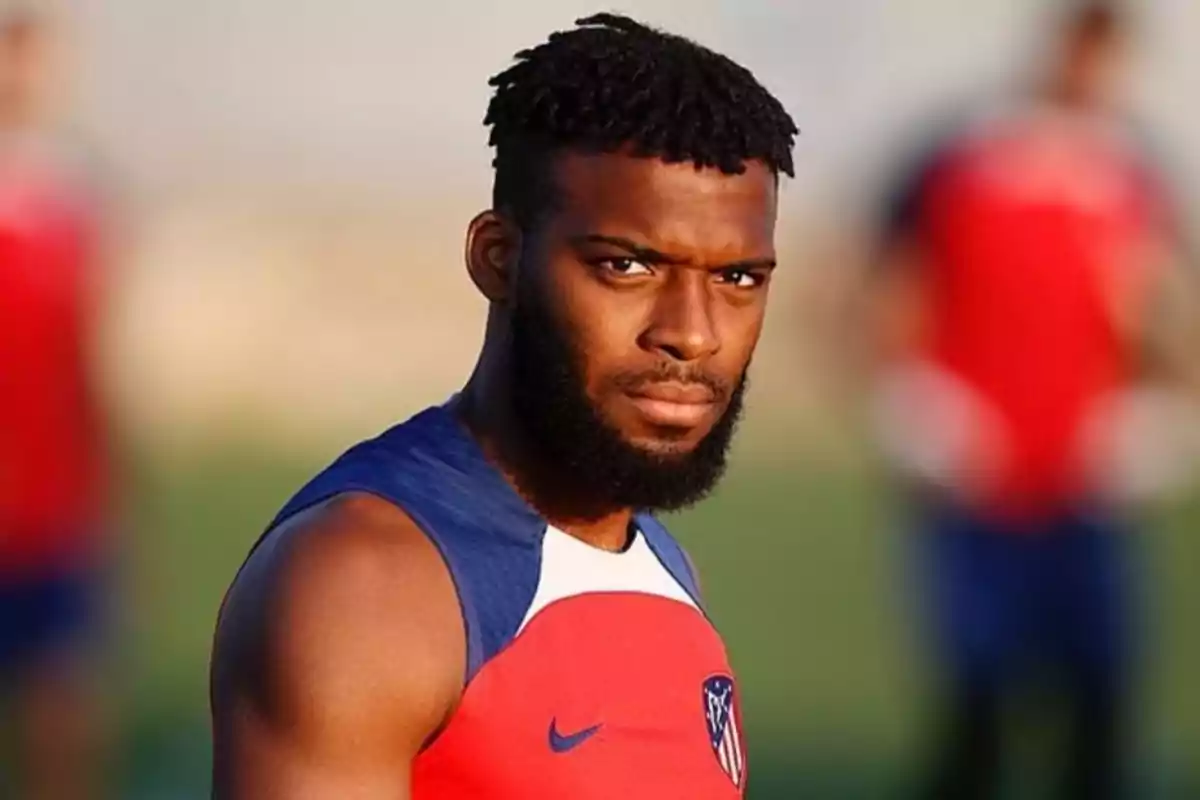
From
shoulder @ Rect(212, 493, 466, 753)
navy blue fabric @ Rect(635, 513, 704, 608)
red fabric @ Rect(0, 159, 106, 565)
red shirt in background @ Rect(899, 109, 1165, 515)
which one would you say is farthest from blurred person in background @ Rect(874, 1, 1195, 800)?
shoulder @ Rect(212, 493, 466, 753)

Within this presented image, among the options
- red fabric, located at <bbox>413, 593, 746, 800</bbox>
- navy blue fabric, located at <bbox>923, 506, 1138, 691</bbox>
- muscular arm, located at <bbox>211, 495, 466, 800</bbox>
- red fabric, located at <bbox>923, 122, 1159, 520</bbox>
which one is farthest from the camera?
red fabric, located at <bbox>923, 122, 1159, 520</bbox>

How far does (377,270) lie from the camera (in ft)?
49.0

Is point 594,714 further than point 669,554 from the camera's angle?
No

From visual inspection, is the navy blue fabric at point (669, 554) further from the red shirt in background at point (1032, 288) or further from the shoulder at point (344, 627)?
the red shirt in background at point (1032, 288)

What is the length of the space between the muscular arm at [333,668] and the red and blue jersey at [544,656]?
55 mm

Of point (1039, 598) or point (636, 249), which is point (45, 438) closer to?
point (1039, 598)

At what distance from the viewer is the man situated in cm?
313

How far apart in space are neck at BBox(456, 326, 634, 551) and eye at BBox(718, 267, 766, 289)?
0.26 metres

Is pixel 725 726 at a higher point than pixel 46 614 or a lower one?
higher

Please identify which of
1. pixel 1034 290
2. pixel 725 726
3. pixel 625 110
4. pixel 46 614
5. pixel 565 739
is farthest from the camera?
pixel 46 614

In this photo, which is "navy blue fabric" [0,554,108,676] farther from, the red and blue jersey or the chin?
the chin

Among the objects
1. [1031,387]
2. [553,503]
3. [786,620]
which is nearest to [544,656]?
[553,503]

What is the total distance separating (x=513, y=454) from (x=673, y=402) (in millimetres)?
212

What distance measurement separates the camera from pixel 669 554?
3736 millimetres
